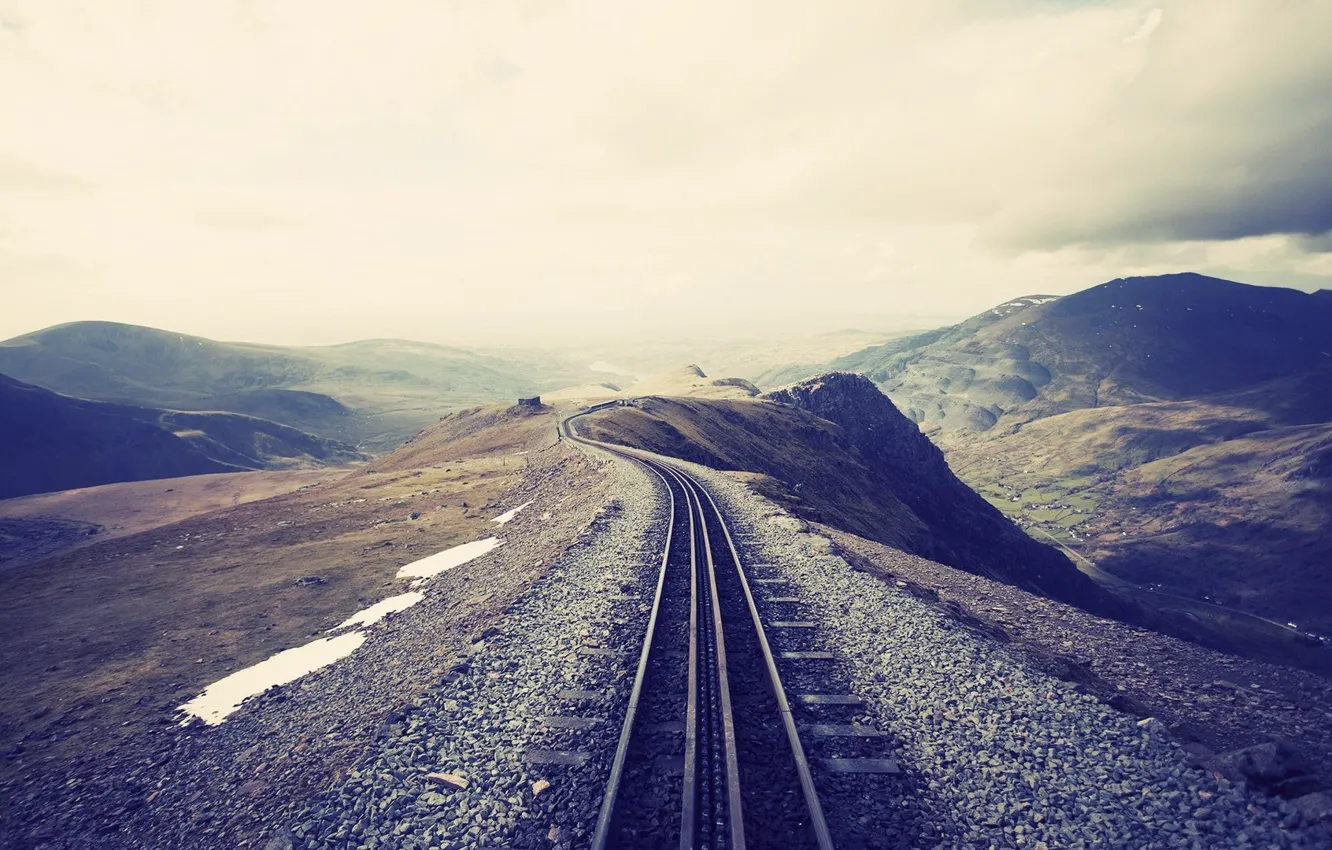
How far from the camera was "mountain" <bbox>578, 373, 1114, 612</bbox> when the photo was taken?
214 feet

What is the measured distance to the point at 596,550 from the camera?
23.8 metres

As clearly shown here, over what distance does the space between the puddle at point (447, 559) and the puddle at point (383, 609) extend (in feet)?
8.24

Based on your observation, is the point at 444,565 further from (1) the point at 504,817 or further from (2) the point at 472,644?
(1) the point at 504,817

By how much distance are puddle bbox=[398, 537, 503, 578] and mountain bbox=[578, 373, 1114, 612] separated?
19109mm

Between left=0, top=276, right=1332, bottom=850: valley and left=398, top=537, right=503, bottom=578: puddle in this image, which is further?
left=398, top=537, right=503, bottom=578: puddle

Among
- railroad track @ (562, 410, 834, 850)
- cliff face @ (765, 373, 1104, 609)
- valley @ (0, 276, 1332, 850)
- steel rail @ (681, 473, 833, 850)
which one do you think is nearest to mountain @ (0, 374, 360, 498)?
valley @ (0, 276, 1332, 850)

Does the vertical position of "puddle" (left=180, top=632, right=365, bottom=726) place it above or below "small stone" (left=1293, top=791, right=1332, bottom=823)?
below

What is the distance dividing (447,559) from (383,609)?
6167 mm

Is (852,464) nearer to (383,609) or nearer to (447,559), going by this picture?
(447,559)

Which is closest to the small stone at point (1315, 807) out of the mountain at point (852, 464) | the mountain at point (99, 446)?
the mountain at point (852, 464)

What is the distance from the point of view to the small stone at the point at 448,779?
10.0m

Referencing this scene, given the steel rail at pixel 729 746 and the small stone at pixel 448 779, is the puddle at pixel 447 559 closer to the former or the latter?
the steel rail at pixel 729 746

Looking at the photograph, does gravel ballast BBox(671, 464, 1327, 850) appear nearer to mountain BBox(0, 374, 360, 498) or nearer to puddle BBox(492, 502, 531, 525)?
puddle BBox(492, 502, 531, 525)

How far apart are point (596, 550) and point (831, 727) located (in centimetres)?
1404
